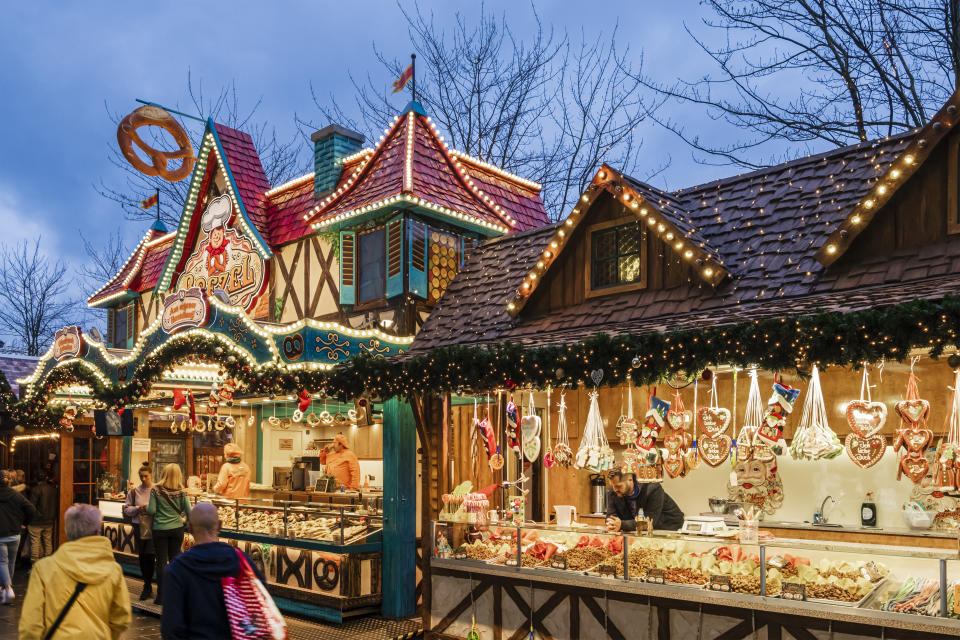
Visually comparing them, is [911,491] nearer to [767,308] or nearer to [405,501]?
[767,308]

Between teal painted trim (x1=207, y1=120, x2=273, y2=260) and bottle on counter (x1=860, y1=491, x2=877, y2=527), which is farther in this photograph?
teal painted trim (x1=207, y1=120, x2=273, y2=260)

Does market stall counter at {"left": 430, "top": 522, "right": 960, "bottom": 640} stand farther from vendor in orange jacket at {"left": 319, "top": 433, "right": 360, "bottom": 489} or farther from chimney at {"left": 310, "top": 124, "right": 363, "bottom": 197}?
chimney at {"left": 310, "top": 124, "right": 363, "bottom": 197}

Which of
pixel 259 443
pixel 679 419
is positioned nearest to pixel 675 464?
pixel 679 419

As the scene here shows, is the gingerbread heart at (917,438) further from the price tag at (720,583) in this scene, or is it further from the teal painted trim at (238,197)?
the teal painted trim at (238,197)

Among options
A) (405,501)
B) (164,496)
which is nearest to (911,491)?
(405,501)

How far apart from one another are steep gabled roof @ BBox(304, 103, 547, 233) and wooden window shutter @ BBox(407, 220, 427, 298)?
1.15 ft

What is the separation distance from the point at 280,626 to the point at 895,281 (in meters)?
5.68

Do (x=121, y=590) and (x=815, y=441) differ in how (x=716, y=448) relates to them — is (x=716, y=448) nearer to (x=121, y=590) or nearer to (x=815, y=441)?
(x=815, y=441)

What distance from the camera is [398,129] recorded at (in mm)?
13102

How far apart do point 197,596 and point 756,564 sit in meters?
4.55

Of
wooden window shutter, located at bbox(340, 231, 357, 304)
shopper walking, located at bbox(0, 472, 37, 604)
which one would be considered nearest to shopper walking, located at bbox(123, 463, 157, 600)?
shopper walking, located at bbox(0, 472, 37, 604)

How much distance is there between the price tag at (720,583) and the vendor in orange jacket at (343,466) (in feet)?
24.4

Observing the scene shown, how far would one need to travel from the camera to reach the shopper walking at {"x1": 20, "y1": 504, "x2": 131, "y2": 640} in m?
5.05

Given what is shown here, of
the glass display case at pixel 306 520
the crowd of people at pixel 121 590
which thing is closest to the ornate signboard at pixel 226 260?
the glass display case at pixel 306 520
